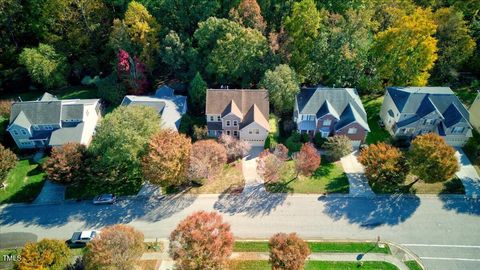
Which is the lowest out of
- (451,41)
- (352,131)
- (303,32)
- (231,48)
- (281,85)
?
(352,131)

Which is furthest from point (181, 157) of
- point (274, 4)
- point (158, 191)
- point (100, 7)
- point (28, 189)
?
point (100, 7)

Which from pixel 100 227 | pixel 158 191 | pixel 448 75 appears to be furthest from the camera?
pixel 448 75

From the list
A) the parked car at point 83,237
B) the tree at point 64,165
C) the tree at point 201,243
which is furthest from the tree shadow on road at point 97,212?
the tree at point 201,243

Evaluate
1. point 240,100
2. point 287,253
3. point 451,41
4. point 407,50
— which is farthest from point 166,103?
point 451,41

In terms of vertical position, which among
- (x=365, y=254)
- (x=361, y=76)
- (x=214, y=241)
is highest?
(x=361, y=76)

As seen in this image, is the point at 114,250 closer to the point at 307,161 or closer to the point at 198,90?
the point at 307,161

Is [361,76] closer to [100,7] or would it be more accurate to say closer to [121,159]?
[121,159]

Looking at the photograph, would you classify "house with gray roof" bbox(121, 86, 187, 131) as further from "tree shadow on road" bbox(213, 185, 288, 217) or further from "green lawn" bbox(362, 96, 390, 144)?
"green lawn" bbox(362, 96, 390, 144)
